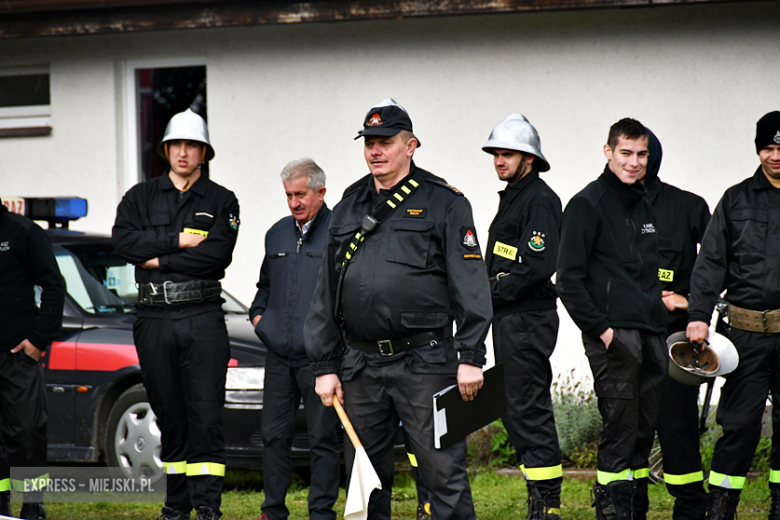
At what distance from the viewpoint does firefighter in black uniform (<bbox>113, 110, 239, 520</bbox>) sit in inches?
230

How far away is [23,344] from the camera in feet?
19.8

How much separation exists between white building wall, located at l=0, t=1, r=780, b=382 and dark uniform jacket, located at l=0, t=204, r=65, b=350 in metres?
3.68

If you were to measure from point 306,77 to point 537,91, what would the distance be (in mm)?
2321

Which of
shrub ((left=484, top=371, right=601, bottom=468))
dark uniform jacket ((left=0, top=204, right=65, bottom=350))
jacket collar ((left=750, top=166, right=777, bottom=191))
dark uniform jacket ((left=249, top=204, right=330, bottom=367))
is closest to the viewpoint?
jacket collar ((left=750, top=166, right=777, bottom=191))

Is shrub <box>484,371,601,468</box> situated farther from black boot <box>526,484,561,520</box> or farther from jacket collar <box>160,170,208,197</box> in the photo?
jacket collar <box>160,170,208,197</box>

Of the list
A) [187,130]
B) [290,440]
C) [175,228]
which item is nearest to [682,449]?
[290,440]

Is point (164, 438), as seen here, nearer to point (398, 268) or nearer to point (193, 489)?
point (193, 489)

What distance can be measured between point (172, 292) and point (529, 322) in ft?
7.08

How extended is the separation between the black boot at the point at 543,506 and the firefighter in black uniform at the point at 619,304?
1.18 ft

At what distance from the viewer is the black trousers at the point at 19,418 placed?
19.8ft

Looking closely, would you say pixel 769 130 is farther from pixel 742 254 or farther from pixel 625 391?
pixel 625 391

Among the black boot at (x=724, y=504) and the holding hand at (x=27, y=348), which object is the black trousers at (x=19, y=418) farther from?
the black boot at (x=724, y=504)

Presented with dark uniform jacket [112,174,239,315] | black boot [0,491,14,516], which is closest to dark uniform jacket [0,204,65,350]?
dark uniform jacket [112,174,239,315]

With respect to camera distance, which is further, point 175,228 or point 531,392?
point 175,228
